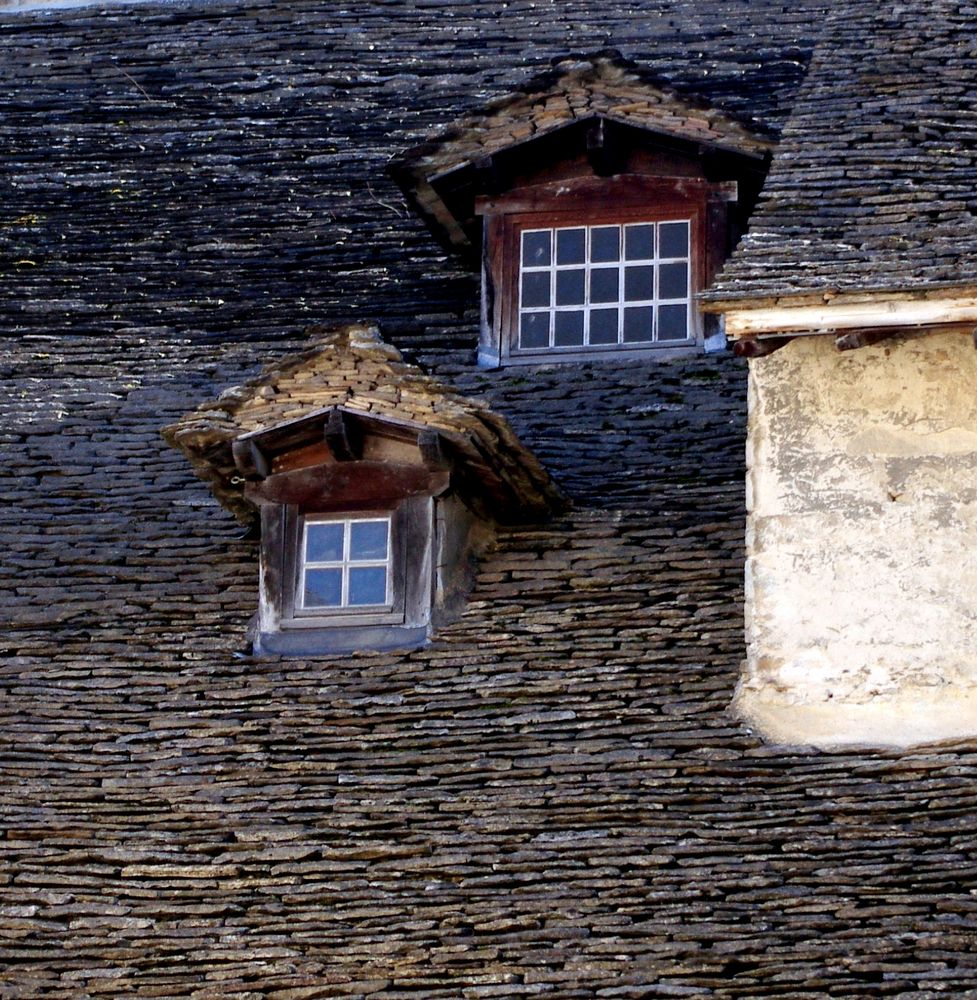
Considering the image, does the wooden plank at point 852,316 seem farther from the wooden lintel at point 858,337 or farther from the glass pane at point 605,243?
the glass pane at point 605,243

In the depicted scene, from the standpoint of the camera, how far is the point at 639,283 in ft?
50.1

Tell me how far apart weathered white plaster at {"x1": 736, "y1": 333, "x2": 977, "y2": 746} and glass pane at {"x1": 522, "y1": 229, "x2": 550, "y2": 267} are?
2.43 meters

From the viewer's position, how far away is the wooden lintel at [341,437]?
1327 cm

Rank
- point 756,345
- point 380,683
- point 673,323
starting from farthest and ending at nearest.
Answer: point 673,323
point 380,683
point 756,345

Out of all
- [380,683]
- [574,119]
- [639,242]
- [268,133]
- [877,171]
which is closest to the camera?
[380,683]

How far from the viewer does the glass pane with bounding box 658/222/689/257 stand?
15266mm

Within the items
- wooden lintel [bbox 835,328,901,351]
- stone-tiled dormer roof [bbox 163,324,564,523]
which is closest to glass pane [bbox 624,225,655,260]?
stone-tiled dormer roof [bbox 163,324,564,523]

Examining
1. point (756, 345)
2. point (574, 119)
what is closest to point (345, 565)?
point (756, 345)

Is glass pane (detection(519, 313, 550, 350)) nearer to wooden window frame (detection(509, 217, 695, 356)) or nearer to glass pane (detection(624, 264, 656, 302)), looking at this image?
wooden window frame (detection(509, 217, 695, 356))

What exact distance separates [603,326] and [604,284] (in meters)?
0.27

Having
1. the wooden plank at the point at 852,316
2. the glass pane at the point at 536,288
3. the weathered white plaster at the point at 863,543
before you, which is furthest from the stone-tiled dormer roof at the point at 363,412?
the glass pane at the point at 536,288

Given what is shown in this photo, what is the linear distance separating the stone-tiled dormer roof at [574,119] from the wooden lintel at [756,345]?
219cm

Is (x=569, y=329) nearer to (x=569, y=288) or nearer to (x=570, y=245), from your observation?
(x=569, y=288)

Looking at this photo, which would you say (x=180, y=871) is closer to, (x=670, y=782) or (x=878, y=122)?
(x=670, y=782)
